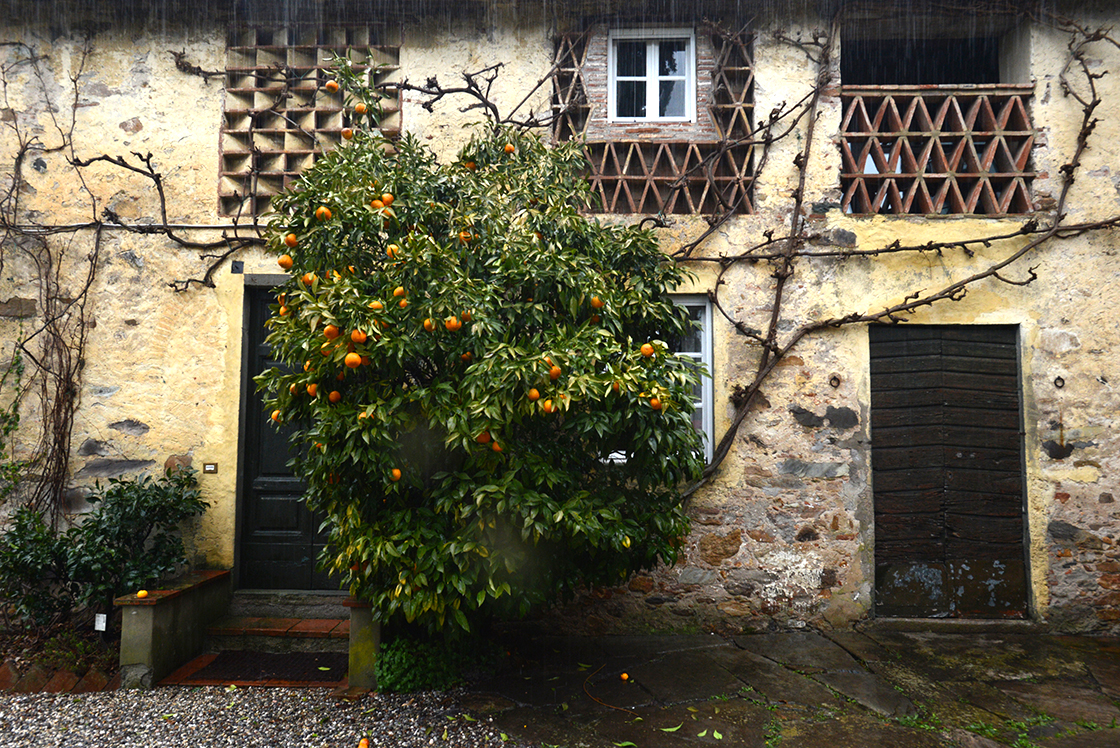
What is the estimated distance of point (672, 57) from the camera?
16.8 feet

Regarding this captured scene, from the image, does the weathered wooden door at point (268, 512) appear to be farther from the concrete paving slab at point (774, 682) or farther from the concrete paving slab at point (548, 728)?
the concrete paving slab at point (774, 682)

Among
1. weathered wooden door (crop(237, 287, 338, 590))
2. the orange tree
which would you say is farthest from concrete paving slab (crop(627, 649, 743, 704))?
weathered wooden door (crop(237, 287, 338, 590))

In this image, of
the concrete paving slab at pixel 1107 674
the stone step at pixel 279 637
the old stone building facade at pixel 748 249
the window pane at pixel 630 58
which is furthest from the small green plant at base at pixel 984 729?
the window pane at pixel 630 58

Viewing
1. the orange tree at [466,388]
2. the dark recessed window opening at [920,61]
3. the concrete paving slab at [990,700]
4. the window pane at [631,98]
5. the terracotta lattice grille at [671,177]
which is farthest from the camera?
the dark recessed window opening at [920,61]

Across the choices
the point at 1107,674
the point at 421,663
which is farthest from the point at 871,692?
the point at 421,663

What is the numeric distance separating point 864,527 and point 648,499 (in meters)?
2.00

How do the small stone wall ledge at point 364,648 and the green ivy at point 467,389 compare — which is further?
the small stone wall ledge at point 364,648

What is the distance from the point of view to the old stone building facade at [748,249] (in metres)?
4.59

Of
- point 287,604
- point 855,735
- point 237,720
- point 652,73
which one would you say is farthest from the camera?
point 652,73

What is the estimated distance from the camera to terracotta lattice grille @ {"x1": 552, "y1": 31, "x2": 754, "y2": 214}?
486cm

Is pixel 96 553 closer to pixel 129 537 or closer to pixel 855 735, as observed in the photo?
pixel 129 537

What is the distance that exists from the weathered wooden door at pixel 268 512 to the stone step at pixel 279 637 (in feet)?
1.43

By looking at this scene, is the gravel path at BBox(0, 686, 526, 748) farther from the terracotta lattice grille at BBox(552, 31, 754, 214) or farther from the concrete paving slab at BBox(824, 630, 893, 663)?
the terracotta lattice grille at BBox(552, 31, 754, 214)

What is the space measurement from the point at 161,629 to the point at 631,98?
16.6 ft
